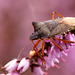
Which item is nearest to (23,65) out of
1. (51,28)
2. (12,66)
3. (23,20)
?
(12,66)

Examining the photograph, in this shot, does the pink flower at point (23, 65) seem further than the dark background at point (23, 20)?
No

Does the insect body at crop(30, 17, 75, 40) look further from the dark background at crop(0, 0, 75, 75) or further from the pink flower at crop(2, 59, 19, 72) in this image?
the dark background at crop(0, 0, 75, 75)

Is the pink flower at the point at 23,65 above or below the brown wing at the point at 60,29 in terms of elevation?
below

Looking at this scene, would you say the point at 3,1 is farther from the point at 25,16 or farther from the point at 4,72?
the point at 4,72

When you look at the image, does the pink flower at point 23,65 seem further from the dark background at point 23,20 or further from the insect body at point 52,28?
the dark background at point 23,20

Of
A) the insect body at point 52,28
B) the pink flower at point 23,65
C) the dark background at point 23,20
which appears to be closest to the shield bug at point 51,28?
the insect body at point 52,28

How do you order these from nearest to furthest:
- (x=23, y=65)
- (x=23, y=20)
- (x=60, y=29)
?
(x=23, y=65) → (x=60, y=29) → (x=23, y=20)

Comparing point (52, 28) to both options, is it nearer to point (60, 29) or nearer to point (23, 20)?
point (60, 29)

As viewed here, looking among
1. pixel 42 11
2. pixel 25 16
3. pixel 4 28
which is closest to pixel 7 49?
pixel 4 28
